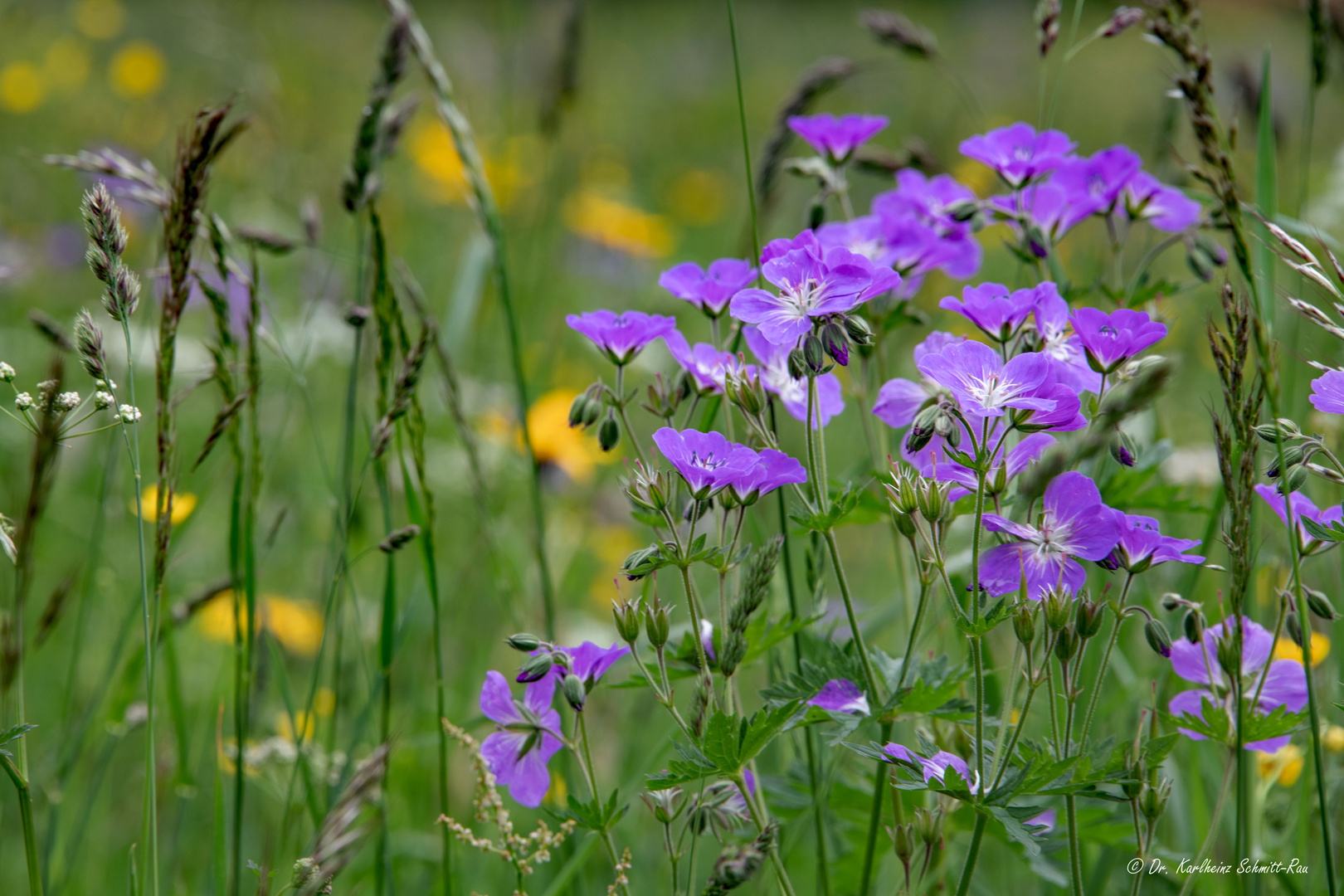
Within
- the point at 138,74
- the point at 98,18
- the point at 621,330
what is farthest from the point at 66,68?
the point at 621,330

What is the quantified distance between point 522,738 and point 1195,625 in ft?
2.95

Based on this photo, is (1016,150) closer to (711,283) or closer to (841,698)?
(711,283)

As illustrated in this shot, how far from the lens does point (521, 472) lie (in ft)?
11.9

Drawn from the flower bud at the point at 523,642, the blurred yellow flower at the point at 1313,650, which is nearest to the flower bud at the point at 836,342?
the flower bud at the point at 523,642

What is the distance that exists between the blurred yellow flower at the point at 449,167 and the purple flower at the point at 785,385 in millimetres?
2455

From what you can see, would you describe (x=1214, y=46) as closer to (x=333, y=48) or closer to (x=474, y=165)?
(x=333, y=48)

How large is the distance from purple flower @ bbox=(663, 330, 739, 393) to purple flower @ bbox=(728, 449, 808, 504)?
0.23 meters

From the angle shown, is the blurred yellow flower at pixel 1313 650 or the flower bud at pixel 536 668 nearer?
the flower bud at pixel 536 668

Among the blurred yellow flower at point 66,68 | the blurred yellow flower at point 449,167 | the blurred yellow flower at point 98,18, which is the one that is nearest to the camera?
the blurred yellow flower at point 449,167

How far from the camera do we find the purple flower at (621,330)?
1.42m

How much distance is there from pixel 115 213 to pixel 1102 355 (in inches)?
48.4

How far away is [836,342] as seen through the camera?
1220 millimetres

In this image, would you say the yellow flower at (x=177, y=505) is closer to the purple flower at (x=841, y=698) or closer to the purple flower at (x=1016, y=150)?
the purple flower at (x=841, y=698)

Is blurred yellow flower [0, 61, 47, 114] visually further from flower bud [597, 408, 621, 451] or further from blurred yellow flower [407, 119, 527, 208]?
flower bud [597, 408, 621, 451]
